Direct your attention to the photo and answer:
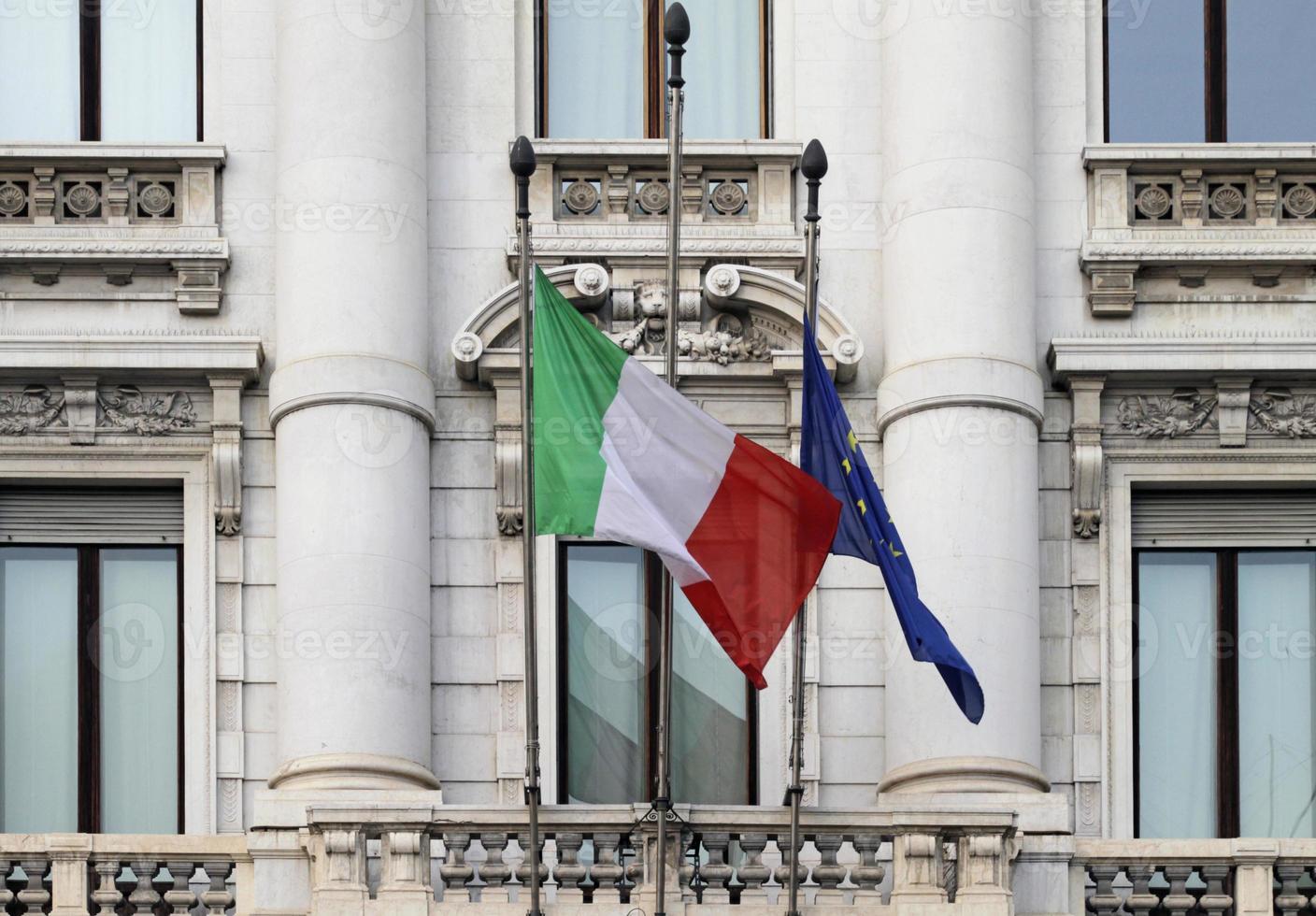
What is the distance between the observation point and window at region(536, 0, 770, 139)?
34.3 metres

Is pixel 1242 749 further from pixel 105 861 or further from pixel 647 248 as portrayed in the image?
pixel 105 861

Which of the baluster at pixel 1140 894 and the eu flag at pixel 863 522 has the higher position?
the eu flag at pixel 863 522

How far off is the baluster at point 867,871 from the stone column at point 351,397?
3.77m

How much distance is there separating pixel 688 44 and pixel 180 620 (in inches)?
272

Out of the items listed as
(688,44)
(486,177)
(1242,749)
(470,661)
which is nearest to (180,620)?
(470,661)

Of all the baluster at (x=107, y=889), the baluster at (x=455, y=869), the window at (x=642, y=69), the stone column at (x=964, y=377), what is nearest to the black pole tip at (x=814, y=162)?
the stone column at (x=964, y=377)

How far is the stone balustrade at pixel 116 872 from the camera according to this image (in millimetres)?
29609

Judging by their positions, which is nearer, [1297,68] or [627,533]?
[627,533]

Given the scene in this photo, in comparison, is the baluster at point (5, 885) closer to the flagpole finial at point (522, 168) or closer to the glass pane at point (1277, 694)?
the flagpole finial at point (522, 168)

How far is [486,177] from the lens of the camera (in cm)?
3375

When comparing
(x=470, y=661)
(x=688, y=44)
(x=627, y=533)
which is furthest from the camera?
(x=688, y=44)

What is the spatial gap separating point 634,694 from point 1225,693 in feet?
16.5

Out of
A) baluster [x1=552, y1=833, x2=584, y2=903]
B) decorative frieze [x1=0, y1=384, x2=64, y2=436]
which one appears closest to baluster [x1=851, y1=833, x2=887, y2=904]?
baluster [x1=552, y1=833, x2=584, y2=903]

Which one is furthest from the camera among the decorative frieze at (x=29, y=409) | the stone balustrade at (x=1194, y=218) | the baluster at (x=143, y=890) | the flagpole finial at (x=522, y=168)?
the stone balustrade at (x=1194, y=218)
